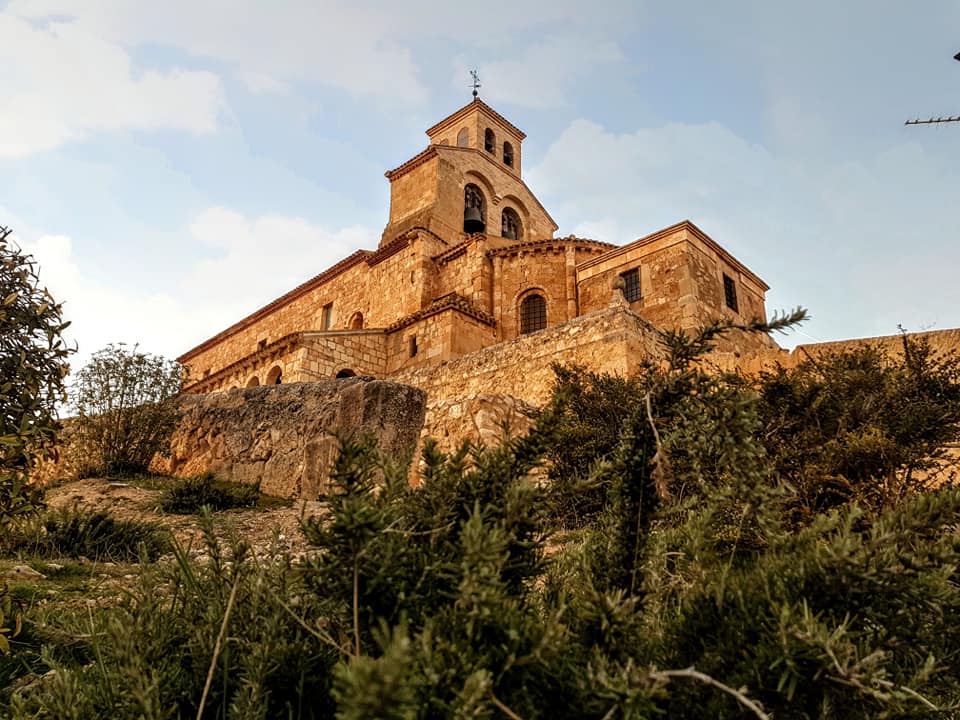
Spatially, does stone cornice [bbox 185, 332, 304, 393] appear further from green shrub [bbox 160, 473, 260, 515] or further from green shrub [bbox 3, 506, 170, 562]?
green shrub [bbox 3, 506, 170, 562]

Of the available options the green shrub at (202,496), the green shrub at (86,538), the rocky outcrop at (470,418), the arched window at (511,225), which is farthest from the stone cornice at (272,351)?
the green shrub at (86,538)

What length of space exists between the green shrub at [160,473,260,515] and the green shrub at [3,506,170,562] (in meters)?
1.44

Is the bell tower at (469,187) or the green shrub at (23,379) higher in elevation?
the bell tower at (469,187)

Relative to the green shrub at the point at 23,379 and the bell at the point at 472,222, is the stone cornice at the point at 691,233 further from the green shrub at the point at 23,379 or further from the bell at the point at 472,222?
the green shrub at the point at 23,379

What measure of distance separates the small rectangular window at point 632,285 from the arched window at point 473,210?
816cm

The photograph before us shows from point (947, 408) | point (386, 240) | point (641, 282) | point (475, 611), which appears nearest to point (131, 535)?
point (475, 611)

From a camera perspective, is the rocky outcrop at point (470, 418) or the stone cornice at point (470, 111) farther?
the stone cornice at point (470, 111)

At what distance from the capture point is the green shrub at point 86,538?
5.36 metres

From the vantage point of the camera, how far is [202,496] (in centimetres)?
755

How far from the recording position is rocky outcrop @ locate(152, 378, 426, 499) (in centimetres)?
845

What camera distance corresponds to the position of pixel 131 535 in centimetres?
575

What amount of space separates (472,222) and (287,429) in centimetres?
1669

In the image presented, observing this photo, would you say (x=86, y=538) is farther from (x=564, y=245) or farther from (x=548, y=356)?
(x=564, y=245)

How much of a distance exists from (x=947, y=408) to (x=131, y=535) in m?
6.64
